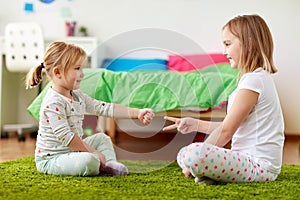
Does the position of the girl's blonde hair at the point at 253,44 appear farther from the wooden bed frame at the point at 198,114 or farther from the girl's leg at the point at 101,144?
the girl's leg at the point at 101,144

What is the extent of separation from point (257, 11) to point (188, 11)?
542 millimetres

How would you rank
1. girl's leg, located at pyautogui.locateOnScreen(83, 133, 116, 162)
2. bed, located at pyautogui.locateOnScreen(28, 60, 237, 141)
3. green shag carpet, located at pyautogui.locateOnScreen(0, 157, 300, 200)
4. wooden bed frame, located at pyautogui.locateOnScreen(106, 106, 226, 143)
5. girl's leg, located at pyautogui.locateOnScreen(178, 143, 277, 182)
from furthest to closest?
bed, located at pyautogui.locateOnScreen(28, 60, 237, 141)
wooden bed frame, located at pyautogui.locateOnScreen(106, 106, 226, 143)
girl's leg, located at pyautogui.locateOnScreen(83, 133, 116, 162)
girl's leg, located at pyautogui.locateOnScreen(178, 143, 277, 182)
green shag carpet, located at pyautogui.locateOnScreen(0, 157, 300, 200)

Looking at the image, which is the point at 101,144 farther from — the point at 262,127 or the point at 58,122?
the point at 262,127

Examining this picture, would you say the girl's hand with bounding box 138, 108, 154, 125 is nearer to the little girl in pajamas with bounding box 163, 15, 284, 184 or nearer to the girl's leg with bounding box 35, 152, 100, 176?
the little girl in pajamas with bounding box 163, 15, 284, 184

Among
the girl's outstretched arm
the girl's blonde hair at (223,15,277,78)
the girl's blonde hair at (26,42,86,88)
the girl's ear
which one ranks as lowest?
the girl's outstretched arm

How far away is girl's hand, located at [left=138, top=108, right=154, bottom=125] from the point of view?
5.47 feet

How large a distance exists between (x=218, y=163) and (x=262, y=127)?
0.22 metres

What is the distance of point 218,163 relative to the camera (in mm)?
1457

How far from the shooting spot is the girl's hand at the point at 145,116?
167cm

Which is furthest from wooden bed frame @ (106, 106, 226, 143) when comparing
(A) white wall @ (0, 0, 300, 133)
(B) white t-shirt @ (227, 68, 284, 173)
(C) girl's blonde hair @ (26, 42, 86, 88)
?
(A) white wall @ (0, 0, 300, 133)

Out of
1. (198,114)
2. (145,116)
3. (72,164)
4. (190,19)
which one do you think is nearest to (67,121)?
(72,164)

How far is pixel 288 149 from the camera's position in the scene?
3109 millimetres

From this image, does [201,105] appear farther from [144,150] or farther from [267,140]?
[267,140]

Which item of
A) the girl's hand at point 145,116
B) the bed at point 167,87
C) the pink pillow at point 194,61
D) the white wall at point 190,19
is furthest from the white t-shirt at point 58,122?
the white wall at point 190,19
